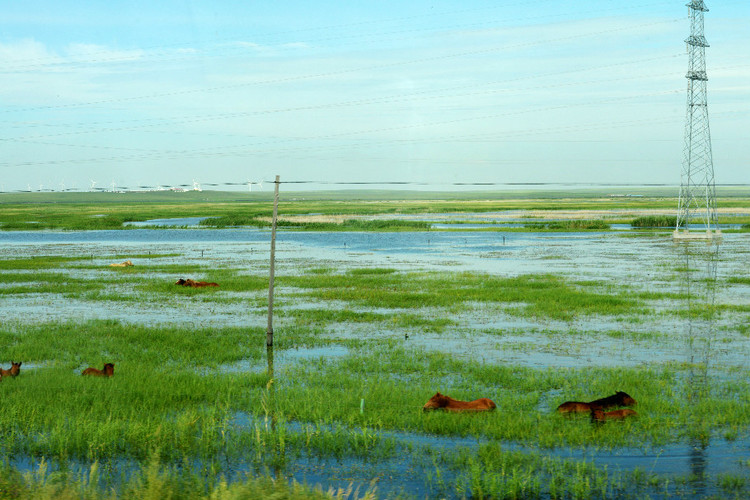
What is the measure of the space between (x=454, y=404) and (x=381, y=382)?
2.72 meters

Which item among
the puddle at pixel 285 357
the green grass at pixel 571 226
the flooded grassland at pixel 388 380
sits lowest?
the puddle at pixel 285 357

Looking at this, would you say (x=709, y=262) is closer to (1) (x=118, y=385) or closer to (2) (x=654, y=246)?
(2) (x=654, y=246)

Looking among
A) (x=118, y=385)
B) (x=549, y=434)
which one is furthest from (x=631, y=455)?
(x=118, y=385)

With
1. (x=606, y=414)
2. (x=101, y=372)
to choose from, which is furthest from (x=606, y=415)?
(x=101, y=372)

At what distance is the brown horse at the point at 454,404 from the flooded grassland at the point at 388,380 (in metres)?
0.23

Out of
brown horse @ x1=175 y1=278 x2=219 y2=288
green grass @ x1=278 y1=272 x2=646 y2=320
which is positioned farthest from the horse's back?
brown horse @ x1=175 y1=278 x2=219 y2=288

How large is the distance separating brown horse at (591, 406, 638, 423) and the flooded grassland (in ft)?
0.84

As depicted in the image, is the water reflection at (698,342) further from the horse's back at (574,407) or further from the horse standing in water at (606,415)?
the horse's back at (574,407)

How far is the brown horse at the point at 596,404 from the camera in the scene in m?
13.1

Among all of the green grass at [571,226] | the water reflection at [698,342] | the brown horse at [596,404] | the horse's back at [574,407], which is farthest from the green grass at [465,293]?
the green grass at [571,226]

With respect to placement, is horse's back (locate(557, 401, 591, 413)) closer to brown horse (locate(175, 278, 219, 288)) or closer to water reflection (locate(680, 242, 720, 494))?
water reflection (locate(680, 242, 720, 494))

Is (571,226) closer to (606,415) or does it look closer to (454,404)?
(606,415)

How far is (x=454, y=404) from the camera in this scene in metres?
13.3

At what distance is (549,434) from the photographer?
1209cm
